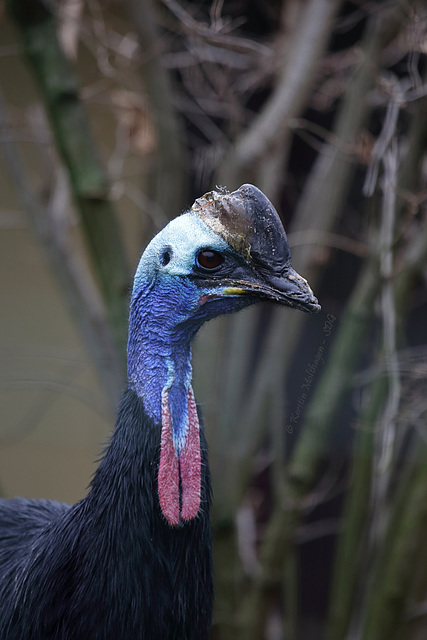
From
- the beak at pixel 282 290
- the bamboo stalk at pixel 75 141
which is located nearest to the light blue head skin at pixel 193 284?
the beak at pixel 282 290

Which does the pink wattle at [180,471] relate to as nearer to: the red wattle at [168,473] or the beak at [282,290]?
the red wattle at [168,473]

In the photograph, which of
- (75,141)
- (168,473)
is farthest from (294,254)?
(168,473)

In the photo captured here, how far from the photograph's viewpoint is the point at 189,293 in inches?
69.7

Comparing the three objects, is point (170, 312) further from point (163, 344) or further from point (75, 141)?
point (75, 141)

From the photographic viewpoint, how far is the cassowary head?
5.60ft

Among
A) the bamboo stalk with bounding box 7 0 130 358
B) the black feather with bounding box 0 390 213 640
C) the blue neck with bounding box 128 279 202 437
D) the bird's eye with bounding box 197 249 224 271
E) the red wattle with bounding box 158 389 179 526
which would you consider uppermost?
the bamboo stalk with bounding box 7 0 130 358

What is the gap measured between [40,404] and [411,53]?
9.07ft

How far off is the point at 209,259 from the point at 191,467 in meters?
0.42

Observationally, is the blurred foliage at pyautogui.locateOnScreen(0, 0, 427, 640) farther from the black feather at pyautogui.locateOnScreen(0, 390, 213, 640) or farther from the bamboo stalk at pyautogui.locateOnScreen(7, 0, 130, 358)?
the black feather at pyautogui.locateOnScreen(0, 390, 213, 640)

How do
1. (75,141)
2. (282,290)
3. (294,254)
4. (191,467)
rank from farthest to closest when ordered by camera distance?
(294,254)
(75,141)
(191,467)
(282,290)

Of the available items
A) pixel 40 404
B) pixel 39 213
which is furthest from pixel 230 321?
pixel 40 404

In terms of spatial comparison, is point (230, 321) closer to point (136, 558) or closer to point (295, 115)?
point (295, 115)

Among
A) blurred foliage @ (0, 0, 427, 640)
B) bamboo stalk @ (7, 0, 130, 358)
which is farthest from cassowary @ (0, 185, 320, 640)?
bamboo stalk @ (7, 0, 130, 358)

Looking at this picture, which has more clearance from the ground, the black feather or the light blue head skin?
the light blue head skin
